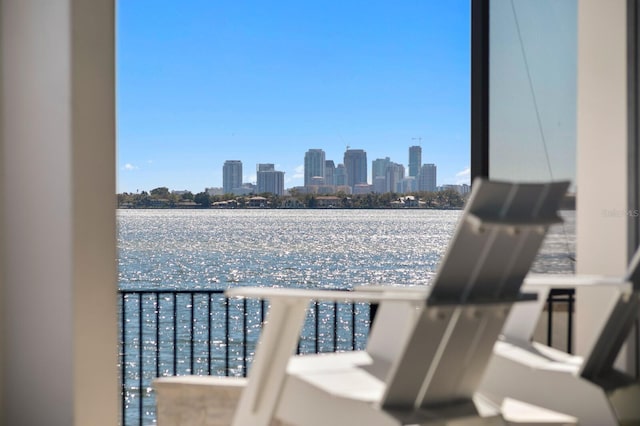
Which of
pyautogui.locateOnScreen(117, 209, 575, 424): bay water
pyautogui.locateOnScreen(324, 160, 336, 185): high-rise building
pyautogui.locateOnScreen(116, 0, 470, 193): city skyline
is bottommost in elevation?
pyautogui.locateOnScreen(117, 209, 575, 424): bay water

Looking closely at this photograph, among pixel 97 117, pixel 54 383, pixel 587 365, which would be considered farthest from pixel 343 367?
pixel 97 117

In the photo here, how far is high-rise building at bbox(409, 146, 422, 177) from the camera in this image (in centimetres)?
3012

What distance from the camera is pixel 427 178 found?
3075 cm

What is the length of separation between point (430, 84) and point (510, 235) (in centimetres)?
2828

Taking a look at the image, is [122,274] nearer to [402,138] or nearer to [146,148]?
[146,148]

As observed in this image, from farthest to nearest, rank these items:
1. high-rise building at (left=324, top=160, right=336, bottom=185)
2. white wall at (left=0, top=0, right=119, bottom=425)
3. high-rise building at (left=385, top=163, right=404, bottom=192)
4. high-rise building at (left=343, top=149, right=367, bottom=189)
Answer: high-rise building at (left=385, top=163, right=404, bottom=192), high-rise building at (left=324, top=160, right=336, bottom=185), high-rise building at (left=343, top=149, right=367, bottom=189), white wall at (left=0, top=0, right=119, bottom=425)

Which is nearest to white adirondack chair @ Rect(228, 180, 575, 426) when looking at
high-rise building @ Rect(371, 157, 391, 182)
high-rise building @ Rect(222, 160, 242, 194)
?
high-rise building @ Rect(222, 160, 242, 194)

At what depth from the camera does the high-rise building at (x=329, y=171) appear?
31839 millimetres

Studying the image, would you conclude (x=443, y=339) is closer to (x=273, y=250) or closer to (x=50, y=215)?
(x=50, y=215)

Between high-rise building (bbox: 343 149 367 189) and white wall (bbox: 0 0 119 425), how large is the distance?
1106 inches

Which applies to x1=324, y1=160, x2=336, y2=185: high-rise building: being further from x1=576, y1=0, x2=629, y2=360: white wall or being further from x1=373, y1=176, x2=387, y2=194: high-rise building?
x1=576, y1=0, x2=629, y2=360: white wall

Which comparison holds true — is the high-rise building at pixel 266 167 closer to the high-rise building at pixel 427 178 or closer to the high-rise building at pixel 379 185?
the high-rise building at pixel 379 185

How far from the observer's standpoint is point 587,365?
2.62 m

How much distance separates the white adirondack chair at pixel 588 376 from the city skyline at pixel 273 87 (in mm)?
26796
